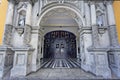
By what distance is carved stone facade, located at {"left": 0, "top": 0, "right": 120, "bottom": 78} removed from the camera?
3.89 meters

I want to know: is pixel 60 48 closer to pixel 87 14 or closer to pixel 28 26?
pixel 87 14

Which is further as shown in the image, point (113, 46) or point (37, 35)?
point (37, 35)

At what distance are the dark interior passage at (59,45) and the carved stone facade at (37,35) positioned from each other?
6.29 meters

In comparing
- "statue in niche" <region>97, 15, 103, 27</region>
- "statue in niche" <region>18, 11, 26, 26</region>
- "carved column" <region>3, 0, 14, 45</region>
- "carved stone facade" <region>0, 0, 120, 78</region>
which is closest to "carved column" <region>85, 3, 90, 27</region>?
"carved stone facade" <region>0, 0, 120, 78</region>

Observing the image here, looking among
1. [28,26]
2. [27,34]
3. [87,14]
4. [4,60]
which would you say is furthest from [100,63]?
[4,60]

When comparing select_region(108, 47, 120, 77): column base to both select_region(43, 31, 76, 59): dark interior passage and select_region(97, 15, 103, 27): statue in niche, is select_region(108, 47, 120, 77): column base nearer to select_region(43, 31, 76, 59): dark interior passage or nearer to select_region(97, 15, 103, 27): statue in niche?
select_region(97, 15, 103, 27): statue in niche

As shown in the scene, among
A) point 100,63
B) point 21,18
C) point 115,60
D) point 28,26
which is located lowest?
point 100,63

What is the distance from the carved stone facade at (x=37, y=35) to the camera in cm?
389

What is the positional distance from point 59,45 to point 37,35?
717 cm

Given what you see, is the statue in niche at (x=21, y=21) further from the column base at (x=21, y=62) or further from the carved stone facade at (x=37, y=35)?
the column base at (x=21, y=62)

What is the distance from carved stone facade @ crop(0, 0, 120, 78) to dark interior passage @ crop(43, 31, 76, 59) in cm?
629

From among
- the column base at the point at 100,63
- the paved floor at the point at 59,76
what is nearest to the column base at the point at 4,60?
the paved floor at the point at 59,76

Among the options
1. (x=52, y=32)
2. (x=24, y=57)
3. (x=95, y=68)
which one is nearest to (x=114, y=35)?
(x=95, y=68)

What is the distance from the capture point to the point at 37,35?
4.82 metres
